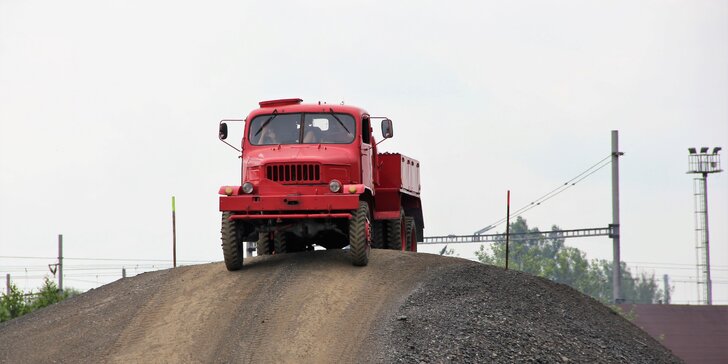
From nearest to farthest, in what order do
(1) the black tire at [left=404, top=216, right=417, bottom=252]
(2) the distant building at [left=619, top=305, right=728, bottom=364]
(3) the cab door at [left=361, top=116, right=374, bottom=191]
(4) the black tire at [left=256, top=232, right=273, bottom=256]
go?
(3) the cab door at [left=361, top=116, right=374, bottom=191] → (4) the black tire at [left=256, top=232, right=273, bottom=256] → (1) the black tire at [left=404, top=216, right=417, bottom=252] → (2) the distant building at [left=619, top=305, right=728, bottom=364]

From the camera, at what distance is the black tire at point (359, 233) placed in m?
21.8

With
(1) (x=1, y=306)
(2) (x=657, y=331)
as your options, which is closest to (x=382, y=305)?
(1) (x=1, y=306)

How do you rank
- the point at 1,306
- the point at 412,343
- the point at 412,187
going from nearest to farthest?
the point at 412,343, the point at 412,187, the point at 1,306

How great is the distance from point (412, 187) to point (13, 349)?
1132 cm

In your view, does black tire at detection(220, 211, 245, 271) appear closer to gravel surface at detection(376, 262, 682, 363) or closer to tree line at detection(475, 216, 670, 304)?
gravel surface at detection(376, 262, 682, 363)

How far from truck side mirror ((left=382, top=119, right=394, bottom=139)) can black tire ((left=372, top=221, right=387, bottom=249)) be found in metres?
3.56

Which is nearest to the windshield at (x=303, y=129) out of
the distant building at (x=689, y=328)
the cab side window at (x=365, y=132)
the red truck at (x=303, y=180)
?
the red truck at (x=303, y=180)

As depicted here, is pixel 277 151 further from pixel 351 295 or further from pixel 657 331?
pixel 657 331

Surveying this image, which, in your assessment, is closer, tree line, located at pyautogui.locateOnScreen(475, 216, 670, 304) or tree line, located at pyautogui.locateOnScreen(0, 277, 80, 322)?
tree line, located at pyautogui.locateOnScreen(0, 277, 80, 322)

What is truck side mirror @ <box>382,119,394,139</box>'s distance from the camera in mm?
23875

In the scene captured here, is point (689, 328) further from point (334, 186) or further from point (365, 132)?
point (334, 186)

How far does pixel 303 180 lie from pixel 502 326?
206 inches

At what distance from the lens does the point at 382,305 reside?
20125 millimetres

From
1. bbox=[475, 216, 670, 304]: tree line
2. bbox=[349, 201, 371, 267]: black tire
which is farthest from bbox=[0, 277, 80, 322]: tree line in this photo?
bbox=[475, 216, 670, 304]: tree line
